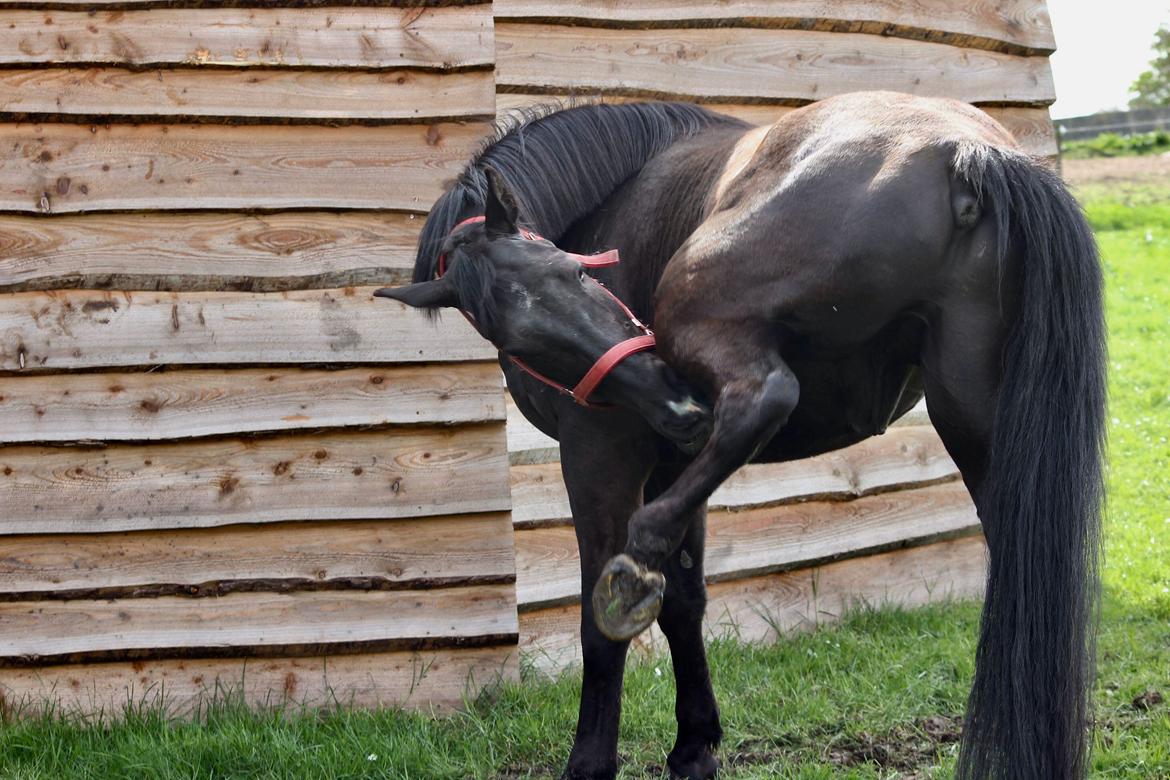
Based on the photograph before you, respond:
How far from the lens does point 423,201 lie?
169 inches

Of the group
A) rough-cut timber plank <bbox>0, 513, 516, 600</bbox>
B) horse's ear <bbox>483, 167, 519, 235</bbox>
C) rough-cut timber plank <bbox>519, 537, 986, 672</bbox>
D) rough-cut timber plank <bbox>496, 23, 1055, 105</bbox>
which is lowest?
rough-cut timber plank <bbox>519, 537, 986, 672</bbox>

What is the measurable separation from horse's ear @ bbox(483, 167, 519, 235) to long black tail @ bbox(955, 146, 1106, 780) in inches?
43.6

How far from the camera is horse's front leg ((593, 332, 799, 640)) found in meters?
2.45

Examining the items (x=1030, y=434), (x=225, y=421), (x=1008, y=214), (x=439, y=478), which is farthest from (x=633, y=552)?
(x=225, y=421)

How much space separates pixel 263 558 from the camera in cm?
420

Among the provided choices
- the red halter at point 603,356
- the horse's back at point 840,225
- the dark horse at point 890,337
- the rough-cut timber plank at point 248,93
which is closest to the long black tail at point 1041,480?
the dark horse at point 890,337

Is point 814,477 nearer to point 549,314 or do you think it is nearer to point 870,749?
point 870,749

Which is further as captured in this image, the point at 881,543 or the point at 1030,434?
the point at 881,543

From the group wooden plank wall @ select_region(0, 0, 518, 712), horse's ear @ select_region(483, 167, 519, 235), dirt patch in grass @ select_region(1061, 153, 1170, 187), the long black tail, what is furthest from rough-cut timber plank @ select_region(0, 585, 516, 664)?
dirt patch in grass @ select_region(1061, 153, 1170, 187)

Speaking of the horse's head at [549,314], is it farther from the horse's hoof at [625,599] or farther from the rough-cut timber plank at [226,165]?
the rough-cut timber plank at [226,165]

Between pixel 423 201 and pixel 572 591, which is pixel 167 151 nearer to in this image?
pixel 423 201

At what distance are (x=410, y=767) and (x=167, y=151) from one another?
235cm

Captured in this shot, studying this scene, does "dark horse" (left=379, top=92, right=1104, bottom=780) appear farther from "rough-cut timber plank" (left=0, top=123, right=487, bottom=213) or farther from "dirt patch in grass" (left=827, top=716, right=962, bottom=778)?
"rough-cut timber plank" (left=0, top=123, right=487, bottom=213)

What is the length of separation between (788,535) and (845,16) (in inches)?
92.5
